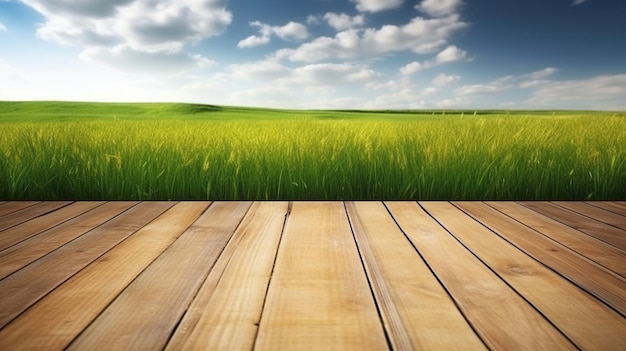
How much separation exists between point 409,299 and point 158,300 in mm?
697

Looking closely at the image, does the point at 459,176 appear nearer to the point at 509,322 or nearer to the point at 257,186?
the point at 257,186

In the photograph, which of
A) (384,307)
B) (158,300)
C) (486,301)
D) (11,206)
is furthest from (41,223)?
(486,301)

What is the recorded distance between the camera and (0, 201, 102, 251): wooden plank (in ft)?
6.17

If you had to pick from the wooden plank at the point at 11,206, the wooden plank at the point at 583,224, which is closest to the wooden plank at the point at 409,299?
the wooden plank at the point at 583,224

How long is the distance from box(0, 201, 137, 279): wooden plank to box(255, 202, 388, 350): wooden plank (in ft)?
2.97

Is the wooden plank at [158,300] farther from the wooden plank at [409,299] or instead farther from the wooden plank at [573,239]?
the wooden plank at [573,239]

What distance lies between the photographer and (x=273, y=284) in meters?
1.33

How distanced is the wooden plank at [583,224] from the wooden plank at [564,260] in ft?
0.82

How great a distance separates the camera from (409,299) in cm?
122

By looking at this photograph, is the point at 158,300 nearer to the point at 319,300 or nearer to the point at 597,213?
the point at 319,300

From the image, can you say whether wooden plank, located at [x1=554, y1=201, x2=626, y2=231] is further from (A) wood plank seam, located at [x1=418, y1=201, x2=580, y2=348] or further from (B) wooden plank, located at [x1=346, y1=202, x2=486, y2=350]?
(B) wooden plank, located at [x1=346, y1=202, x2=486, y2=350]

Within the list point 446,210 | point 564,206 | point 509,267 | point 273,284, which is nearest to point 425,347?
point 273,284

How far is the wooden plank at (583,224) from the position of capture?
6.25 feet

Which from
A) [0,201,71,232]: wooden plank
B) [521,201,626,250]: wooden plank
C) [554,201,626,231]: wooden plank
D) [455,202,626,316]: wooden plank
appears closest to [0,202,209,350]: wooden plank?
[0,201,71,232]: wooden plank
